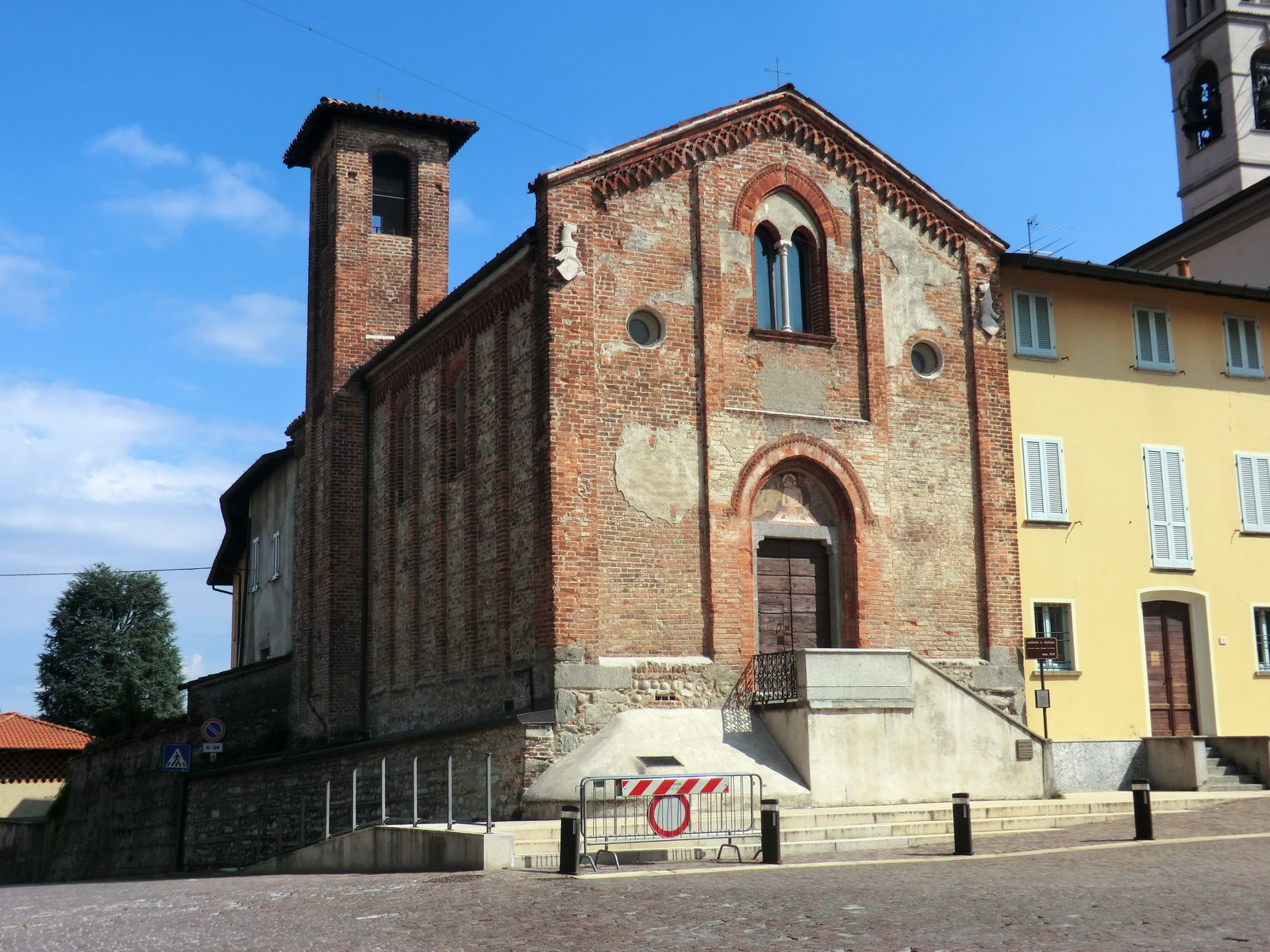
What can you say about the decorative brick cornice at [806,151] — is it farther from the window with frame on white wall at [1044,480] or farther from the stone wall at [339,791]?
the stone wall at [339,791]

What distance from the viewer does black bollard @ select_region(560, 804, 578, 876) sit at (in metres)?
12.5

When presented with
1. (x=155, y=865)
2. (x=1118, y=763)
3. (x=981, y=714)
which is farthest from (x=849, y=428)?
(x=155, y=865)

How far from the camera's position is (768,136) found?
20.4 metres

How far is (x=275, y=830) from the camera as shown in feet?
74.4

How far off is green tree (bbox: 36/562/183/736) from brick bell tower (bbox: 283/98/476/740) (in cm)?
2741

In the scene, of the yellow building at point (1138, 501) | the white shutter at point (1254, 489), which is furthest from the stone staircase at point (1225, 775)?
the white shutter at point (1254, 489)

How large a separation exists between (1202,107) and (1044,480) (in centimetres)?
2297

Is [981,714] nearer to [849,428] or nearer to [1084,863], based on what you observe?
[849,428]

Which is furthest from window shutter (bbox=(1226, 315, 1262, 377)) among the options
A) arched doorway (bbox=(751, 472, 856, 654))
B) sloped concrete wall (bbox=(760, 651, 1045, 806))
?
sloped concrete wall (bbox=(760, 651, 1045, 806))

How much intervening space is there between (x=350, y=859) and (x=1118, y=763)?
11926 millimetres

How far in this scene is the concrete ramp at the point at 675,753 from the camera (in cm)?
1609

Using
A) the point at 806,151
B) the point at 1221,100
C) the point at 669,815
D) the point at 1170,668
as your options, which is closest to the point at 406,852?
the point at 669,815

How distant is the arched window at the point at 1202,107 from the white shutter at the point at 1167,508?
64.7 feet

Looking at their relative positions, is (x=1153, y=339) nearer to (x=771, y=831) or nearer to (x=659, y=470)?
(x=659, y=470)
